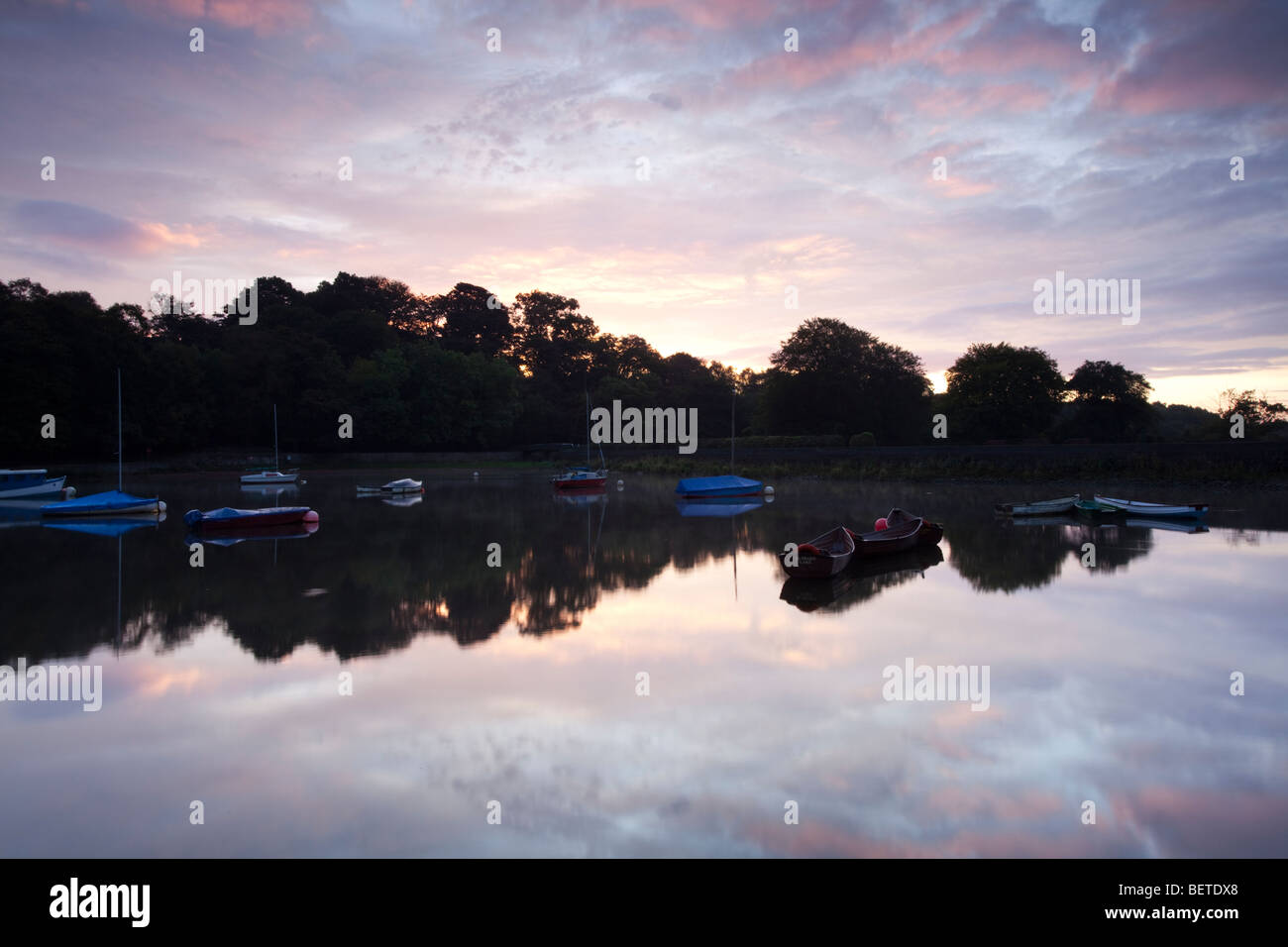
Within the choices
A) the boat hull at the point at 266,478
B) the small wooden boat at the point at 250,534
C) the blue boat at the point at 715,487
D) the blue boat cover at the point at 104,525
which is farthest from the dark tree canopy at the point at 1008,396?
the blue boat cover at the point at 104,525

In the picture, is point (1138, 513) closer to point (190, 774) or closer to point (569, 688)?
point (569, 688)

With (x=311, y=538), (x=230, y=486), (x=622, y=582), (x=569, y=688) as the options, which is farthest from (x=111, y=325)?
(x=569, y=688)

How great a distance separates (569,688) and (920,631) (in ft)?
20.1

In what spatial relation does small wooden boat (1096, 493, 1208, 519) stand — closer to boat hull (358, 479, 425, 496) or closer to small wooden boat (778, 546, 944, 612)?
small wooden boat (778, 546, 944, 612)

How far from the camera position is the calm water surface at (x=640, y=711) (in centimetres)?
636

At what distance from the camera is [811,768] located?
745cm

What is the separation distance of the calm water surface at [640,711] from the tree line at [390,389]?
154 feet

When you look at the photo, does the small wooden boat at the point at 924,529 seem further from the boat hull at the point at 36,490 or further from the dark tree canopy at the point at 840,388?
the dark tree canopy at the point at 840,388

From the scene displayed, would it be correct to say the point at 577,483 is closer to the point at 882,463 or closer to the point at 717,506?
the point at 717,506

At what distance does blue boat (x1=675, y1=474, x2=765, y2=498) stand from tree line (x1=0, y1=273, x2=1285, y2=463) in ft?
84.4

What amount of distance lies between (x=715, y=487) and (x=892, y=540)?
22435mm

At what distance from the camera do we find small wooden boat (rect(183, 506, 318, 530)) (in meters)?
25.4

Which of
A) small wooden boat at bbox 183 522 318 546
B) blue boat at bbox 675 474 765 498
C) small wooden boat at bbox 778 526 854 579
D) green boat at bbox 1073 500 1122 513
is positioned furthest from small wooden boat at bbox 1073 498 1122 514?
small wooden boat at bbox 183 522 318 546

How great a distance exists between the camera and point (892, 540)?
67.9ft
